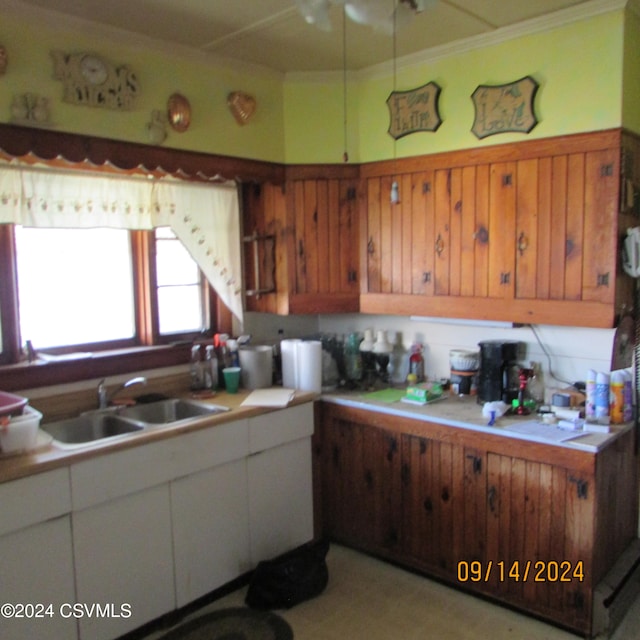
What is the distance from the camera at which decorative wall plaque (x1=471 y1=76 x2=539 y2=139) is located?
8.45 feet

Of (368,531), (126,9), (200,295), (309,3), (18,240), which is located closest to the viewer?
(309,3)

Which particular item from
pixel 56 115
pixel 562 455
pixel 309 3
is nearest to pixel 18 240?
pixel 56 115

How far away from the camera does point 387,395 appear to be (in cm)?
304

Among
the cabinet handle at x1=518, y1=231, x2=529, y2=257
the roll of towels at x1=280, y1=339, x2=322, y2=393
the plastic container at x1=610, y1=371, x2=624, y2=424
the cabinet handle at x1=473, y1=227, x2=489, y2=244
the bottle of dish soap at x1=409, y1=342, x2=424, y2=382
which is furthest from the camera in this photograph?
the bottle of dish soap at x1=409, y1=342, x2=424, y2=382

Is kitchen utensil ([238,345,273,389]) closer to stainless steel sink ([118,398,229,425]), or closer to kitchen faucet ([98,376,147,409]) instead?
stainless steel sink ([118,398,229,425])

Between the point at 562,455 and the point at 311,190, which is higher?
the point at 311,190

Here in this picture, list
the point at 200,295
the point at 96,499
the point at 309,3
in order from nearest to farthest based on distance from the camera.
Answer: the point at 309,3
the point at 96,499
the point at 200,295

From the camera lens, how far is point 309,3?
1.68 m

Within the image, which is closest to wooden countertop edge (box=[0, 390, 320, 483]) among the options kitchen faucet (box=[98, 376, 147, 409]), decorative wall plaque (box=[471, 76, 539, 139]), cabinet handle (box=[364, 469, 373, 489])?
kitchen faucet (box=[98, 376, 147, 409])

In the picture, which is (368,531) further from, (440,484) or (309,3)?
(309,3)

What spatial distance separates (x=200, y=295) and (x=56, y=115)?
1223 millimetres

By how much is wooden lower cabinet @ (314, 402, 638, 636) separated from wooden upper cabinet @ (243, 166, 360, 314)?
58 centimetres

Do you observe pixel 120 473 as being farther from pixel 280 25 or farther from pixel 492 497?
pixel 280 25

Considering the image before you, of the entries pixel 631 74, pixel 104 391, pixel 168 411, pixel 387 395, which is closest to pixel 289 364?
pixel 387 395
